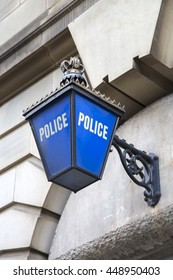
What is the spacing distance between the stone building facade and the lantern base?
744mm

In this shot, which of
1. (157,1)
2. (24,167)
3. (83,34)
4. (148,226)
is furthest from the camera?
(24,167)

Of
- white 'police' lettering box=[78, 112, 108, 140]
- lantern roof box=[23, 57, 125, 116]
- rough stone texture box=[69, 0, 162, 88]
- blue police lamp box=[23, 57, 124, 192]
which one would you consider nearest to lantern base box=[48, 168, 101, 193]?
blue police lamp box=[23, 57, 124, 192]

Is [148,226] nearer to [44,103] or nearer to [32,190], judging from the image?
[44,103]

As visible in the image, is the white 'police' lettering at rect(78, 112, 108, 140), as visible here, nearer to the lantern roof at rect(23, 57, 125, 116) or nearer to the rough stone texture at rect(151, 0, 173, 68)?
the lantern roof at rect(23, 57, 125, 116)

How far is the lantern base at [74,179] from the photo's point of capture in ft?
14.1

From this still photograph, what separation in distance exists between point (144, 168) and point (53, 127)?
92 centimetres

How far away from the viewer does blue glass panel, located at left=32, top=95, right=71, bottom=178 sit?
4.36m

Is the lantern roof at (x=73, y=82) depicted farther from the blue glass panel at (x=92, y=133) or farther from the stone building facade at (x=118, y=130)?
the stone building facade at (x=118, y=130)

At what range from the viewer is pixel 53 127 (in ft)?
14.8

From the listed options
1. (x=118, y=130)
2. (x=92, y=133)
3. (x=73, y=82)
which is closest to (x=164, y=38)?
(x=118, y=130)

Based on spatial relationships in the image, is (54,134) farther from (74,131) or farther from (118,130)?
(118,130)

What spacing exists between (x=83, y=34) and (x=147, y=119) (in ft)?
3.28

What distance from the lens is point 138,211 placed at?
5.12 metres
